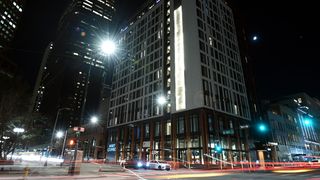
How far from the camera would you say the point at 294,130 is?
260 feet

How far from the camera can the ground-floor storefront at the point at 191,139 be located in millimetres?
43500

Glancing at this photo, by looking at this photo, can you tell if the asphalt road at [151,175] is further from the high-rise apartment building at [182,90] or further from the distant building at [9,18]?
the distant building at [9,18]

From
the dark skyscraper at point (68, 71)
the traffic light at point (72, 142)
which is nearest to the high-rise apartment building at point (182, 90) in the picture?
the traffic light at point (72, 142)

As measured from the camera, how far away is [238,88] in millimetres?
58250

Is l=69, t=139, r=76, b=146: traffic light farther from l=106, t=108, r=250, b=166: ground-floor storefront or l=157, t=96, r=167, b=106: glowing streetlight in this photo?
l=157, t=96, r=167, b=106: glowing streetlight

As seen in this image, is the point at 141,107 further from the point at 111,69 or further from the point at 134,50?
the point at 111,69

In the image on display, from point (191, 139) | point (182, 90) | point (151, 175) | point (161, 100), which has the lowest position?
point (151, 175)

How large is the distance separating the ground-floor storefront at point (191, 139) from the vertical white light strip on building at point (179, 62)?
341 cm

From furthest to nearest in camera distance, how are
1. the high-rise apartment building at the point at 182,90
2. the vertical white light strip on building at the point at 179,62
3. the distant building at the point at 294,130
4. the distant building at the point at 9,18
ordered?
the distant building at the point at 9,18 → the distant building at the point at 294,130 → the vertical white light strip on building at the point at 179,62 → the high-rise apartment building at the point at 182,90

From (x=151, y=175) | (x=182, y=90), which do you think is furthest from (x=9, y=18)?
(x=151, y=175)

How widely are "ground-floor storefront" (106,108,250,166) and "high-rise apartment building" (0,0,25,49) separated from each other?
123m

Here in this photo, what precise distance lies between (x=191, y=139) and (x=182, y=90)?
38.1 ft

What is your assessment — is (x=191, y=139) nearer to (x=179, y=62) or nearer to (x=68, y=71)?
(x=179, y=62)

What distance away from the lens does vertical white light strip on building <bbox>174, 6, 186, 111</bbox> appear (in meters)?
49.7
